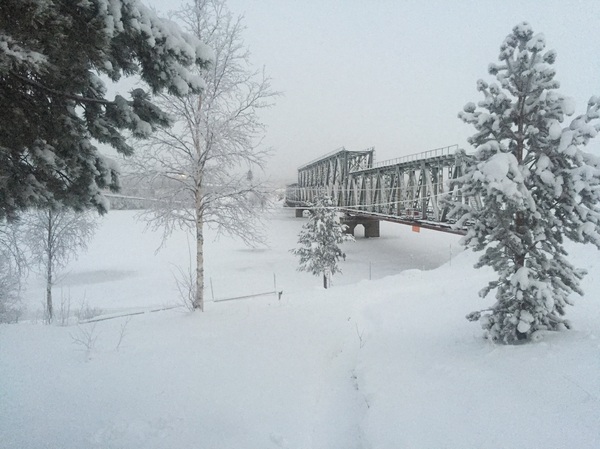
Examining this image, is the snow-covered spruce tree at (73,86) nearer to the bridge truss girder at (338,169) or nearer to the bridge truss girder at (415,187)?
the bridge truss girder at (415,187)

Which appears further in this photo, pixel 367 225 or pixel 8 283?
pixel 367 225

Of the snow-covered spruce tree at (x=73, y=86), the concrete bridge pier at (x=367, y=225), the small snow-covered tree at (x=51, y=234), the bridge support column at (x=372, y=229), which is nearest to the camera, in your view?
the snow-covered spruce tree at (x=73, y=86)

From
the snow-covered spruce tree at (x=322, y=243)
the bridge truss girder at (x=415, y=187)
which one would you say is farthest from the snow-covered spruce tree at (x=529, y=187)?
the snow-covered spruce tree at (x=322, y=243)

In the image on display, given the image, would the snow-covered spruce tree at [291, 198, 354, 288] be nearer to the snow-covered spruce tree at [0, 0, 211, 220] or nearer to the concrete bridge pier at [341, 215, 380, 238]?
the snow-covered spruce tree at [0, 0, 211, 220]

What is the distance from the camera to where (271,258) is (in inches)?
1147

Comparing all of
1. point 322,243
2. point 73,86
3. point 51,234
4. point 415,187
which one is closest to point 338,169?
point 415,187

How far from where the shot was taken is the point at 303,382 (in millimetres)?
5746

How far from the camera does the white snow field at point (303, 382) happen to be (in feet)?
12.6

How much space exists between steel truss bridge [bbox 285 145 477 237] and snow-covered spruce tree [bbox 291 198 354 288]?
2.02 m

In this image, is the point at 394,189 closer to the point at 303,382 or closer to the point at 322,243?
the point at 322,243

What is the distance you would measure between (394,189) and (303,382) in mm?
28446

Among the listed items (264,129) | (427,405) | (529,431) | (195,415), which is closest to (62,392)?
(195,415)

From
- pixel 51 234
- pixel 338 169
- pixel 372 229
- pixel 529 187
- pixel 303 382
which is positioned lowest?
pixel 372 229

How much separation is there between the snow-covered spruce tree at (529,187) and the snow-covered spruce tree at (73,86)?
4959 mm
